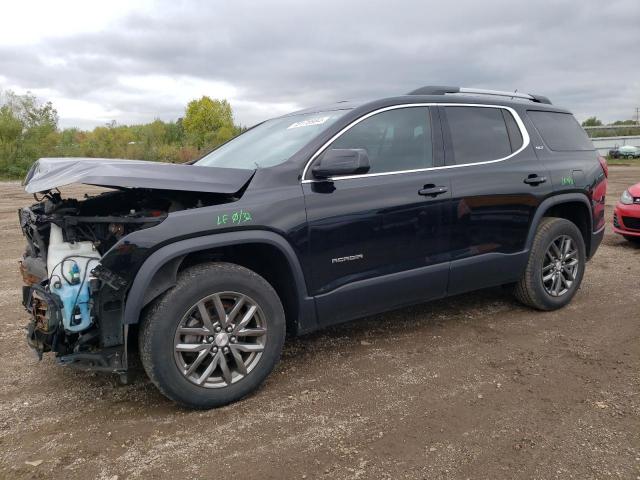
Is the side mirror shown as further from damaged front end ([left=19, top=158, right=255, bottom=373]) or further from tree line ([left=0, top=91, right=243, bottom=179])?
tree line ([left=0, top=91, right=243, bottom=179])

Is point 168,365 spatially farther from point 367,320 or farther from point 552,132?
point 552,132

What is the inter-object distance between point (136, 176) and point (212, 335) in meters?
1.01

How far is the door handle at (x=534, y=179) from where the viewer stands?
4406 millimetres

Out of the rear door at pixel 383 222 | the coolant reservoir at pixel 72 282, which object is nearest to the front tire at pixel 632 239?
the rear door at pixel 383 222

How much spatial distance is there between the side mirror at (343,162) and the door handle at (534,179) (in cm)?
185

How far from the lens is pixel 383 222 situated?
355cm

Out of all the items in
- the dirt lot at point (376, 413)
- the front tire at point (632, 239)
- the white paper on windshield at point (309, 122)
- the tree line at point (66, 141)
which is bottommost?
the dirt lot at point (376, 413)

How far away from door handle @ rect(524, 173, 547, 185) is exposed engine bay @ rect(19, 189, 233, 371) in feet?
8.67

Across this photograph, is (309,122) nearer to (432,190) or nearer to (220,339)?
(432,190)

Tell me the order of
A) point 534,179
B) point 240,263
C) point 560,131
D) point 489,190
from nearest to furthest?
point 240,263 < point 489,190 < point 534,179 < point 560,131

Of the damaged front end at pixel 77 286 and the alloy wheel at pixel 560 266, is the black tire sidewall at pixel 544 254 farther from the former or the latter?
the damaged front end at pixel 77 286

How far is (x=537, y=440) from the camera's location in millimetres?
2754

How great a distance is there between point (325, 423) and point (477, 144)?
256 cm

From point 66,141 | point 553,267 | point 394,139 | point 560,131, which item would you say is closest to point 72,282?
point 394,139
